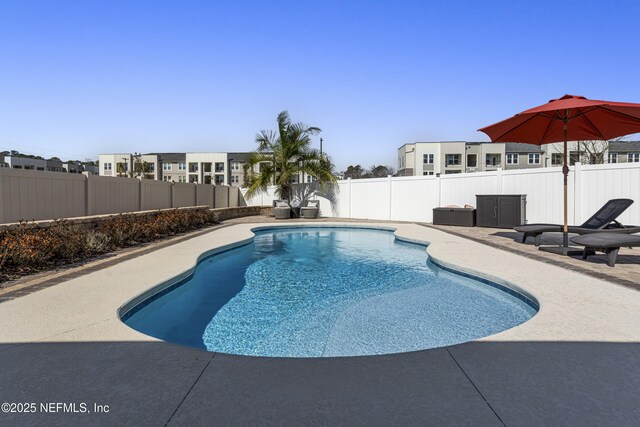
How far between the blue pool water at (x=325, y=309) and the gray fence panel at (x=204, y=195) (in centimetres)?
1073

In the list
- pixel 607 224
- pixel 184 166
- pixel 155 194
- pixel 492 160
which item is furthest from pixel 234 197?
pixel 184 166

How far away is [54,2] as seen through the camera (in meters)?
8.82

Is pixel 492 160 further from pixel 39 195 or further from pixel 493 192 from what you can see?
pixel 39 195

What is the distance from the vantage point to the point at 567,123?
852cm

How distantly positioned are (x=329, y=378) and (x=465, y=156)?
190ft

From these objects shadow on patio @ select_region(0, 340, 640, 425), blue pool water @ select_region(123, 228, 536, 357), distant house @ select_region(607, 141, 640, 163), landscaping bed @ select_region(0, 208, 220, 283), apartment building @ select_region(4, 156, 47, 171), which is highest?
distant house @ select_region(607, 141, 640, 163)

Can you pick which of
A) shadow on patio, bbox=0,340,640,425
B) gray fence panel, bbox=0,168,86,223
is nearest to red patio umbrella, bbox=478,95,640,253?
shadow on patio, bbox=0,340,640,425

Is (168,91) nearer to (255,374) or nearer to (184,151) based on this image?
(255,374)

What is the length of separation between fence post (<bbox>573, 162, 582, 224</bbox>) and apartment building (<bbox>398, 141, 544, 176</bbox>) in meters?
44.5

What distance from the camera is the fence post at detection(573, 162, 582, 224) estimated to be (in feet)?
35.7

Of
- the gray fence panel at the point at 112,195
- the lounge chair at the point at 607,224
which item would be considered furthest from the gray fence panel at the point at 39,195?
the lounge chair at the point at 607,224

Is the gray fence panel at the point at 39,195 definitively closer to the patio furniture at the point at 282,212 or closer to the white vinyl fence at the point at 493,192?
the patio furniture at the point at 282,212

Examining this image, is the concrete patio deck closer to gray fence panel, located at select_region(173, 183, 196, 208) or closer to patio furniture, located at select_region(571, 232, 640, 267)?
patio furniture, located at select_region(571, 232, 640, 267)

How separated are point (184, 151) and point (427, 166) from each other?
143 feet
